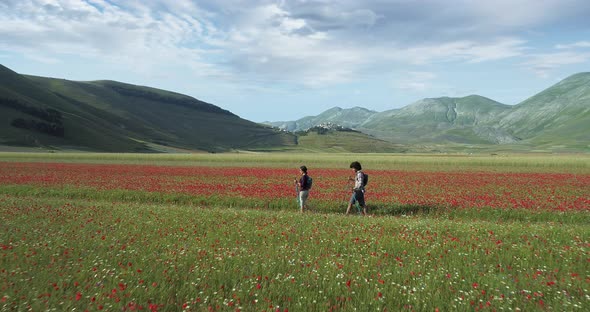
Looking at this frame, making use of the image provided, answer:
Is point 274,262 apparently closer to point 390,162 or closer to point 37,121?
point 390,162

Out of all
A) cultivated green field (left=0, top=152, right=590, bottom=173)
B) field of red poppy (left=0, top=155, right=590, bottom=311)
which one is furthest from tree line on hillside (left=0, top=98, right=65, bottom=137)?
field of red poppy (left=0, top=155, right=590, bottom=311)

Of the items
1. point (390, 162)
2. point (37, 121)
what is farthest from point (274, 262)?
point (37, 121)

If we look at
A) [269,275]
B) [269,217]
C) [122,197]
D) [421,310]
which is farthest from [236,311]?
[122,197]

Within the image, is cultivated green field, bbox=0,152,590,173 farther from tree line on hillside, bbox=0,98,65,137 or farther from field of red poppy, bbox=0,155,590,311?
tree line on hillside, bbox=0,98,65,137

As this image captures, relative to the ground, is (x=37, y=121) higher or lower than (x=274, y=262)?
higher

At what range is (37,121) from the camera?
15775 centimetres

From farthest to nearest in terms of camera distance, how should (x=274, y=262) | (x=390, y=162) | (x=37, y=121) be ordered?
1. (x=37, y=121)
2. (x=390, y=162)
3. (x=274, y=262)

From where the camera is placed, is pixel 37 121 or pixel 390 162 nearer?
pixel 390 162

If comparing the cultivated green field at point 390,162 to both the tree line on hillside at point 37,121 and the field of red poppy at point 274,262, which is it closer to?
the field of red poppy at point 274,262

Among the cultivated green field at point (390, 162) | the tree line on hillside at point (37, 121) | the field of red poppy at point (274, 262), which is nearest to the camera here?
the field of red poppy at point (274, 262)

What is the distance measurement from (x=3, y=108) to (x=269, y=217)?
197733 mm

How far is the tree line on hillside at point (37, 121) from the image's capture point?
503 ft

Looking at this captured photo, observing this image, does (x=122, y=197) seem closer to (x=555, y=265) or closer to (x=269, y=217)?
(x=269, y=217)

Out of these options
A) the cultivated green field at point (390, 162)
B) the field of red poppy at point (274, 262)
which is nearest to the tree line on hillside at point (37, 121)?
→ the cultivated green field at point (390, 162)
